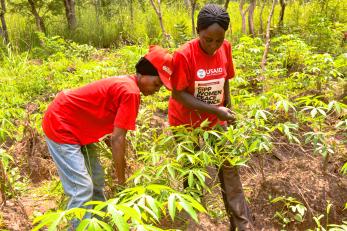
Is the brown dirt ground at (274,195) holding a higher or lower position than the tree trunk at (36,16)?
lower

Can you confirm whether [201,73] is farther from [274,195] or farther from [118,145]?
[274,195]

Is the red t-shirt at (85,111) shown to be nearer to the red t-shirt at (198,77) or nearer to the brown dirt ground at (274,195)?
the red t-shirt at (198,77)

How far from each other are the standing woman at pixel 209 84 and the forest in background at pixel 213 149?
5.8 inches

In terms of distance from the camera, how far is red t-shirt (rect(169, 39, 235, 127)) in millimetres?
2156

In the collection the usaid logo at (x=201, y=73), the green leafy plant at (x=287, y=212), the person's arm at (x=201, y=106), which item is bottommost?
the green leafy plant at (x=287, y=212)

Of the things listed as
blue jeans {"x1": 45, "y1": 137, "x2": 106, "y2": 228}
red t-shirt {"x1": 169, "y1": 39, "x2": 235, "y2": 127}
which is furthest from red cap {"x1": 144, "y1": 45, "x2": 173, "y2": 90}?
blue jeans {"x1": 45, "y1": 137, "x2": 106, "y2": 228}

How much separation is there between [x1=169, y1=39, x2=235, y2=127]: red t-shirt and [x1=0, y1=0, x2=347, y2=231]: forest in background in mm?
152

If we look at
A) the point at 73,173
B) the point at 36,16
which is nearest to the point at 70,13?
the point at 36,16

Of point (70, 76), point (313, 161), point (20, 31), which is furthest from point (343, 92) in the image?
point (20, 31)

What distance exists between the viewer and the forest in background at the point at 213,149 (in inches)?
72.7

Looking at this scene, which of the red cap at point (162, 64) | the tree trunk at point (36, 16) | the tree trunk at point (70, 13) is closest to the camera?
the red cap at point (162, 64)

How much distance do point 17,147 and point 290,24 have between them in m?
4.80

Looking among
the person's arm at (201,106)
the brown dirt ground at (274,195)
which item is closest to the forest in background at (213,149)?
the brown dirt ground at (274,195)

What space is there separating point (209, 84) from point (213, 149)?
15.5 inches
